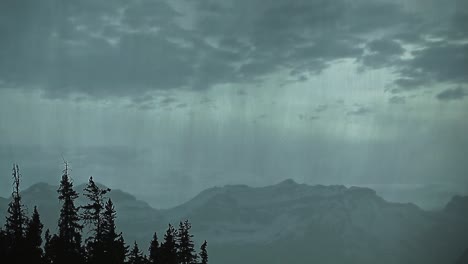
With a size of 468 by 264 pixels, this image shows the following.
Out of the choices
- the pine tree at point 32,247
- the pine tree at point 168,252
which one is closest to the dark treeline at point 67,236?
the pine tree at point 32,247

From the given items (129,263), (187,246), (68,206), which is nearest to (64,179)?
(68,206)

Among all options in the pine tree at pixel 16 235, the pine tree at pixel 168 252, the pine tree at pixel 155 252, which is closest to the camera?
the pine tree at pixel 16 235

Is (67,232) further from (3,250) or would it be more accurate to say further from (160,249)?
(160,249)

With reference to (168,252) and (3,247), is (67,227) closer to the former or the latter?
(3,247)

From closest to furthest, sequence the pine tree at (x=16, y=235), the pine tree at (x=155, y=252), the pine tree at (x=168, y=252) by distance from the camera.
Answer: the pine tree at (x=16, y=235), the pine tree at (x=168, y=252), the pine tree at (x=155, y=252)

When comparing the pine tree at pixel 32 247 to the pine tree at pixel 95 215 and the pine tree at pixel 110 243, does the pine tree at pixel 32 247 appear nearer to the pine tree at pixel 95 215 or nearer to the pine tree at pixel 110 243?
the pine tree at pixel 95 215

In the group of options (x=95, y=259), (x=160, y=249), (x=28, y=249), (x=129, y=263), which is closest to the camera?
(x=28, y=249)

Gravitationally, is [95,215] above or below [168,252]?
above

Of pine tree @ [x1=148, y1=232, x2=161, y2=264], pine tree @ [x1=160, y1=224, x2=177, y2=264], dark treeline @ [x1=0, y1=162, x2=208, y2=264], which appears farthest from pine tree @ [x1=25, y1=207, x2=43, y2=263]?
pine tree @ [x1=148, y1=232, x2=161, y2=264]

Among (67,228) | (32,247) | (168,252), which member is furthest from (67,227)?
(168,252)

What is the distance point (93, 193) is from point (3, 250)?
925 cm

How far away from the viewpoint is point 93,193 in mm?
61219

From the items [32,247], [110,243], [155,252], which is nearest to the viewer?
[32,247]

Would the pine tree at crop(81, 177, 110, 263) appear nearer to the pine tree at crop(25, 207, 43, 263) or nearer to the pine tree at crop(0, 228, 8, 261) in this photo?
the pine tree at crop(25, 207, 43, 263)
